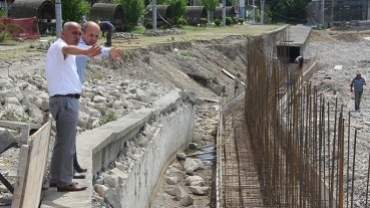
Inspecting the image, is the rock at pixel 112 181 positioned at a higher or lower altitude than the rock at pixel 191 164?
higher

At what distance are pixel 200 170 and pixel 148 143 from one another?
2934 millimetres

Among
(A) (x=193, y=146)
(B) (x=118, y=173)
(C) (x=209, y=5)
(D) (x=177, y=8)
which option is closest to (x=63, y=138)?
(B) (x=118, y=173)

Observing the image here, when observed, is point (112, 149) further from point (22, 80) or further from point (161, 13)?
point (161, 13)

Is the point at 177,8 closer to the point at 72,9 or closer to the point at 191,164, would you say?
the point at 72,9

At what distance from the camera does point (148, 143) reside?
1273 centimetres

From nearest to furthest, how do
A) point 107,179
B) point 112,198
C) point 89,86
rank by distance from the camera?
point 112,198, point 107,179, point 89,86

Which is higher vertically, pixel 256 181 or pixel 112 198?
pixel 112 198

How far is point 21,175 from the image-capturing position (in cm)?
485

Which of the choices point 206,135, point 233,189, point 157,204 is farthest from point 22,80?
point 206,135

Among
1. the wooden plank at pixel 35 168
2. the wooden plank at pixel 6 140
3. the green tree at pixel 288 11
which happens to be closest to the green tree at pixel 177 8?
the wooden plank at pixel 6 140

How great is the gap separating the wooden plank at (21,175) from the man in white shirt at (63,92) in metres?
1.69

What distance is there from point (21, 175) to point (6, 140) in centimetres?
129

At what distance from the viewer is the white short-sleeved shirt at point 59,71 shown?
6461 millimetres

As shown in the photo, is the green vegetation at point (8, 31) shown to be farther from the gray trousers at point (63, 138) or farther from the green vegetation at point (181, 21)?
the green vegetation at point (181, 21)
